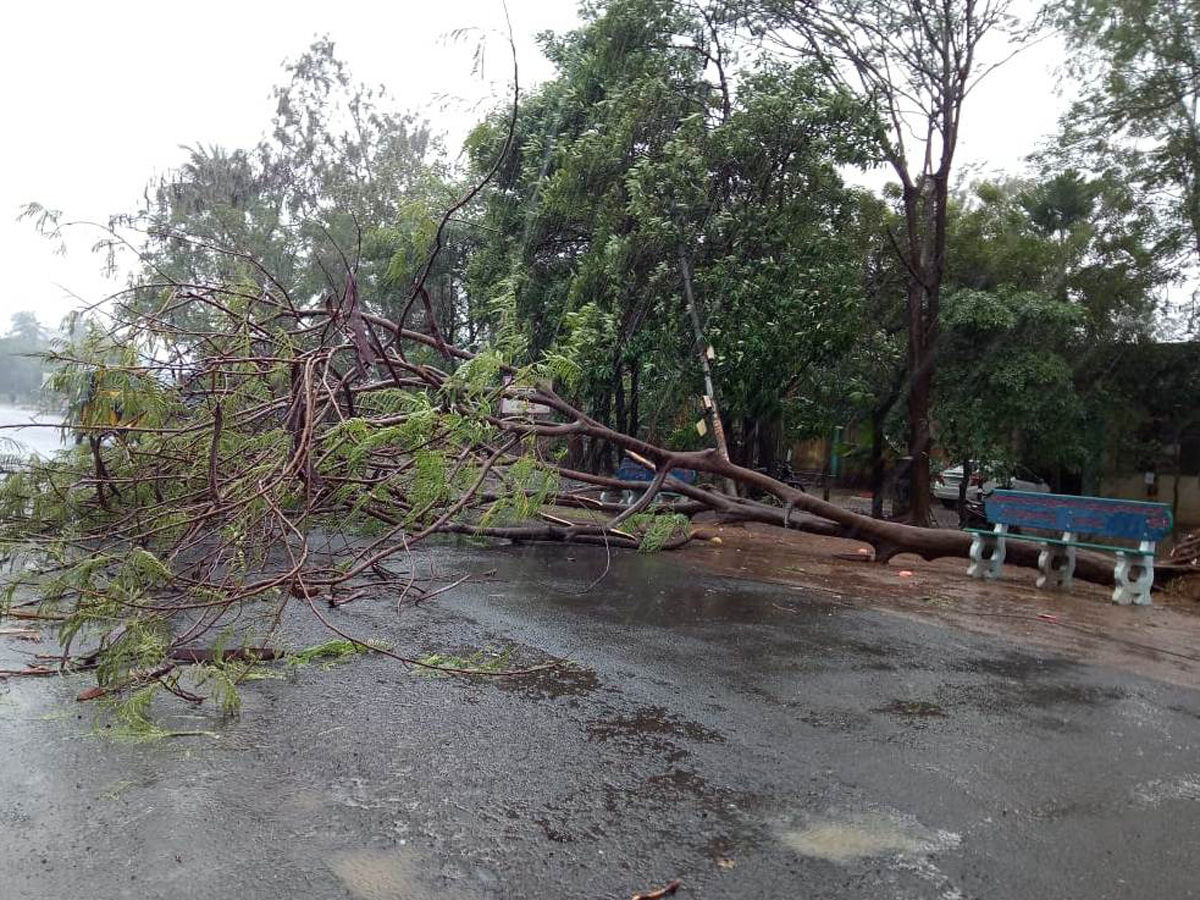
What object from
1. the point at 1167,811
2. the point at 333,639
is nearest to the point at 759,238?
the point at 333,639

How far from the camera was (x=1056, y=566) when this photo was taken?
988 centimetres

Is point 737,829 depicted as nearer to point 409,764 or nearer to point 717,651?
point 409,764

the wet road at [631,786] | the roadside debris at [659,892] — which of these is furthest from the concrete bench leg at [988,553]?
the roadside debris at [659,892]

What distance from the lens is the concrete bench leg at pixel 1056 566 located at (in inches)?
384

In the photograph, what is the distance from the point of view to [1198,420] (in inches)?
789

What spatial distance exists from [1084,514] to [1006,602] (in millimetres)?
1166

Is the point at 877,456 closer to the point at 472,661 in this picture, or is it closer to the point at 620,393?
the point at 620,393

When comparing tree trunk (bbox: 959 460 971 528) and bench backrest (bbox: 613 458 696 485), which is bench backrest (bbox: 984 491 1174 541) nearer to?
bench backrest (bbox: 613 458 696 485)

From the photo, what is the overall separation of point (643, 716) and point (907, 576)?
20.8ft

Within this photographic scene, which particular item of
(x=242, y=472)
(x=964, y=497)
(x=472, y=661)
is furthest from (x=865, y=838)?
(x=964, y=497)

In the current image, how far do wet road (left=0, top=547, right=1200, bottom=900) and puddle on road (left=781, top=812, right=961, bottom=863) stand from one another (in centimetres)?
1

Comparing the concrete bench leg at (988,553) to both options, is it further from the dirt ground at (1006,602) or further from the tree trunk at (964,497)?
the tree trunk at (964,497)

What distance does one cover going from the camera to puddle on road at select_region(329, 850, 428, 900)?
276cm

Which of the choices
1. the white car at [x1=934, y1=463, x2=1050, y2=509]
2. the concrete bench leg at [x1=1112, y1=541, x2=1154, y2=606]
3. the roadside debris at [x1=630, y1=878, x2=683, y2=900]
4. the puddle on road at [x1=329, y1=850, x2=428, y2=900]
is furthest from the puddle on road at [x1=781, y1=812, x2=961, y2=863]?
the white car at [x1=934, y1=463, x2=1050, y2=509]
